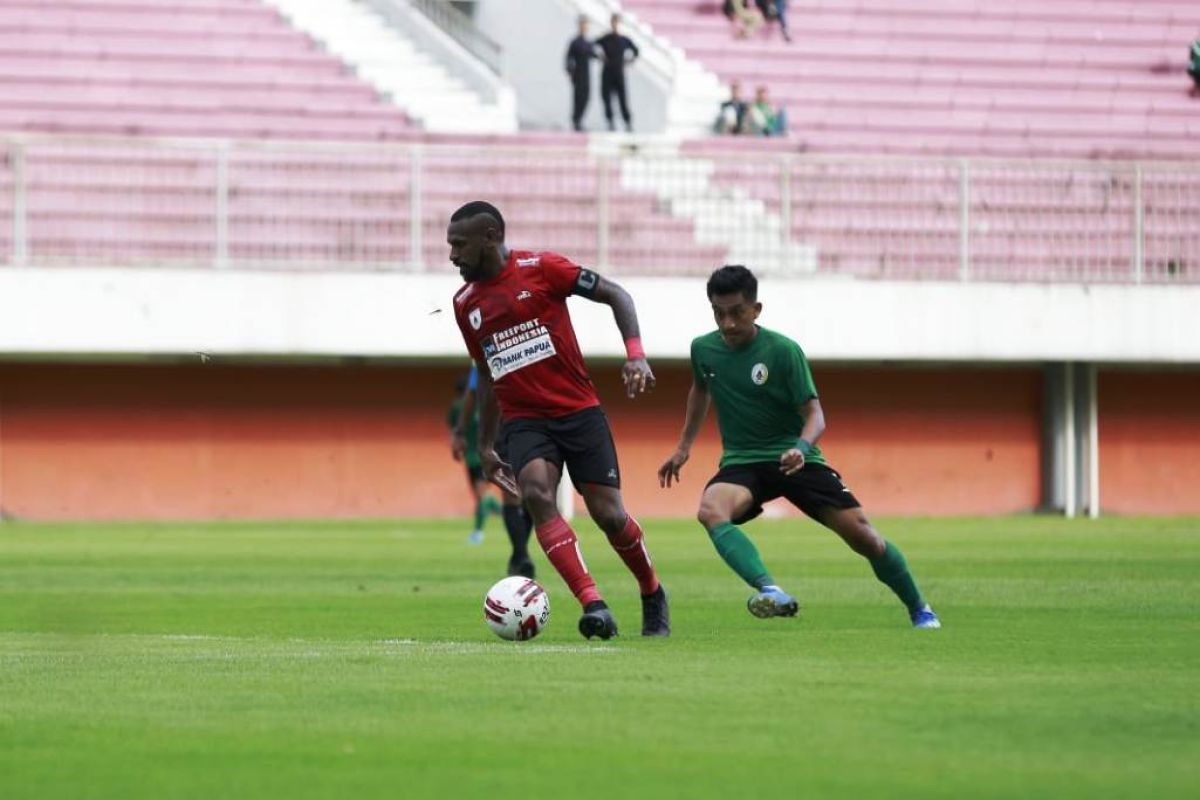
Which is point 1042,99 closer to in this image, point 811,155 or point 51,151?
point 811,155

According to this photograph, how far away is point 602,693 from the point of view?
866 cm

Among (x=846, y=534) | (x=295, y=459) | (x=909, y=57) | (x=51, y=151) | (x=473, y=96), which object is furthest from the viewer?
(x=909, y=57)

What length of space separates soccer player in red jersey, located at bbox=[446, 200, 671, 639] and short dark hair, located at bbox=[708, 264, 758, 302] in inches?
26.0

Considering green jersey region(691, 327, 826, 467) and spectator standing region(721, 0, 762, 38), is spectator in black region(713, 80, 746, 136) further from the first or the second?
green jersey region(691, 327, 826, 467)

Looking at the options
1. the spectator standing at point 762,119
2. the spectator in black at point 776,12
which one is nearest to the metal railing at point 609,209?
the spectator standing at point 762,119

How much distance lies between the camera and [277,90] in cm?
3331

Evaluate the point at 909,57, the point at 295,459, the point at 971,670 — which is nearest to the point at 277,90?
the point at 295,459

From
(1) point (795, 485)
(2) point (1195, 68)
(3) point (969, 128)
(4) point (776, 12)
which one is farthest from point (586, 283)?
(2) point (1195, 68)

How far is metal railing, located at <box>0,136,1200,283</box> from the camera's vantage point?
2917 centimetres

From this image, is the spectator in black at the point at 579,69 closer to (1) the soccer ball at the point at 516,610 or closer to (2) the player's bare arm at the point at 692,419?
(2) the player's bare arm at the point at 692,419

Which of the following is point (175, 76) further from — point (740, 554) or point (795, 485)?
point (740, 554)

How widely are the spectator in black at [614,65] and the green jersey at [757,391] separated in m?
21.8

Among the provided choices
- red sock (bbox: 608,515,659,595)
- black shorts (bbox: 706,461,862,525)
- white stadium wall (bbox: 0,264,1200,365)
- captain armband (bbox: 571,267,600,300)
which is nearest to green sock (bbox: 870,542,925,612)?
black shorts (bbox: 706,461,862,525)

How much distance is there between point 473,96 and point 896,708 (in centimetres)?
2741
